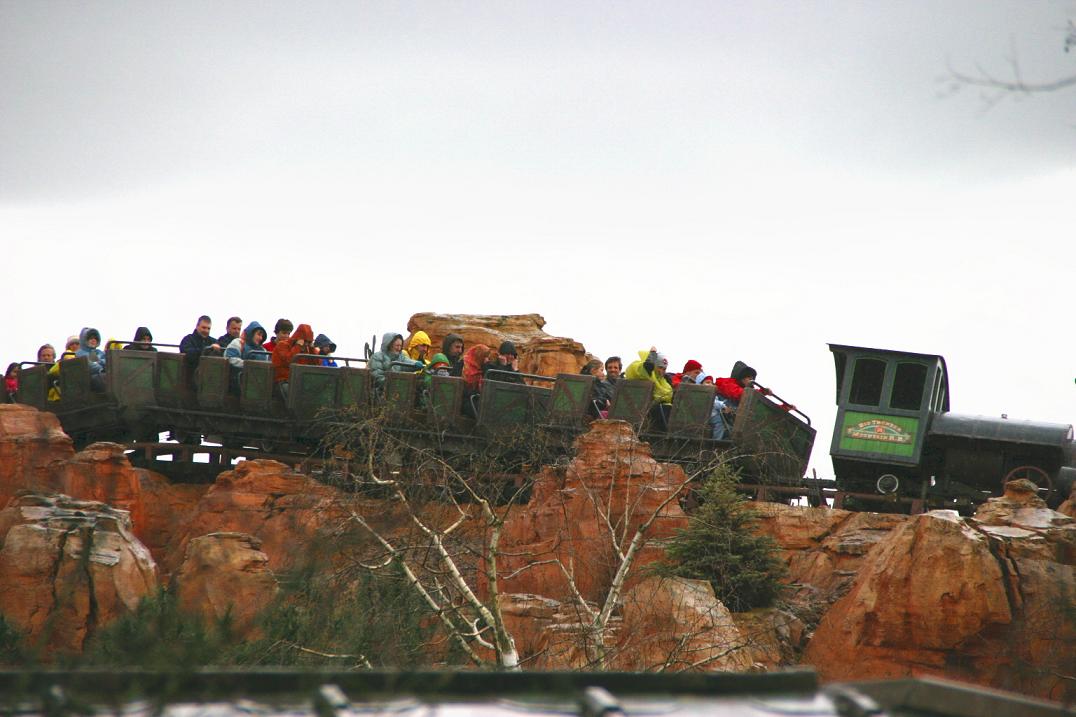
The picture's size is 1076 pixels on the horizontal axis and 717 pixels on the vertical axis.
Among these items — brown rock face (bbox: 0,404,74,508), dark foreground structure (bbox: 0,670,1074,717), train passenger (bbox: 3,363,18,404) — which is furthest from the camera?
train passenger (bbox: 3,363,18,404)

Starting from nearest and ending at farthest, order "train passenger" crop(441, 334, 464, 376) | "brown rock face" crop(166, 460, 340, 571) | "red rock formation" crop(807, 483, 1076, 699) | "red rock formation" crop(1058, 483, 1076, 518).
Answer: "red rock formation" crop(807, 483, 1076, 699), "red rock formation" crop(1058, 483, 1076, 518), "brown rock face" crop(166, 460, 340, 571), "train passenger" crop(441, 334, 464, 376)

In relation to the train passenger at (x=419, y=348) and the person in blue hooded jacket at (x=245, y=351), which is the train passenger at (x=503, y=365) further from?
the person in blue hooded jacket at (x=245, y=351)

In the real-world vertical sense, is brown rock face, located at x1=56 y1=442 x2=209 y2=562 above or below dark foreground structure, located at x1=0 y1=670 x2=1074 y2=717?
below

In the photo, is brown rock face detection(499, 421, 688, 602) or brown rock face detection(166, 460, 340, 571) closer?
brown rock face detection(499, 421, 688, 602)

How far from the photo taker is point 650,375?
22.6 meters

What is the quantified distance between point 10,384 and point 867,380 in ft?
45.0

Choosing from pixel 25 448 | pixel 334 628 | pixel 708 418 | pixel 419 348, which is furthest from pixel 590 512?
pixel 25 448

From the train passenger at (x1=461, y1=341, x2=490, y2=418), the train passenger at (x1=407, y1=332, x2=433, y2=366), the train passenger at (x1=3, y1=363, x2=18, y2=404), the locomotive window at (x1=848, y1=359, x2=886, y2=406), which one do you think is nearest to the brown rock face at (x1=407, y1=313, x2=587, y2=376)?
the train passenger at (x1=407, y1=332, x2=433, y2=366)

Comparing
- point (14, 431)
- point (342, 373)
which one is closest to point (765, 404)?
point (342, 373)

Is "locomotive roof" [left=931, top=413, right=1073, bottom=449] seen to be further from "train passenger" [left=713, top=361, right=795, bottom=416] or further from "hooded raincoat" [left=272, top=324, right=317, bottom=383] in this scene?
"hooded raincoat" [left=272, top=324, right=317, bottom=383]

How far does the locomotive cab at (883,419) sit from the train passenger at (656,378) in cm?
253

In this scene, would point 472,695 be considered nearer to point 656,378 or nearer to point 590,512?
point 590,512

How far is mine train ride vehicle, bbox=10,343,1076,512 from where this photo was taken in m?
22.2

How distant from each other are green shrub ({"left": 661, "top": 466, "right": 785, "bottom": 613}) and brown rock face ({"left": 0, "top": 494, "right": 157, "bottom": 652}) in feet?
20.7
